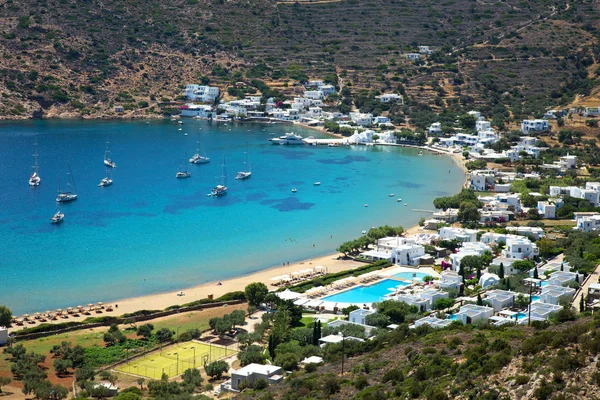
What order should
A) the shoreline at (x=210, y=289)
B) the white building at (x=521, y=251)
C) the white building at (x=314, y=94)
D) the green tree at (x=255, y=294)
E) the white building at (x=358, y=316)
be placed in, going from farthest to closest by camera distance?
the white building at (x=314, y=94)
the white building at (x=521, y=251)
the shoreline at (x=210, y=289)
the green tree at (x=255, y=294)
the white building at (x=358, y=316)

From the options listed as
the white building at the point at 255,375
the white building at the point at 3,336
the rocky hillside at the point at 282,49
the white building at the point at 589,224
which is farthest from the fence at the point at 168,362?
the rocky hillside at the point at 282,49

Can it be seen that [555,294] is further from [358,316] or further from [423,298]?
[358,316]

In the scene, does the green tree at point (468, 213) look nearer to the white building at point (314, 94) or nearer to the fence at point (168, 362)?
the fence at point (168, 362)

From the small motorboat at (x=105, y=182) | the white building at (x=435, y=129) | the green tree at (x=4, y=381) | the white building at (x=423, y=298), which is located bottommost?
the green tree at (x=4, y=381)

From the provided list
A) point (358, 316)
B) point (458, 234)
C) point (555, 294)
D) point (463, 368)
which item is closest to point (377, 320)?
point (358, 316)

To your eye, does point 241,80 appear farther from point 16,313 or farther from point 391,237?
point 16,313

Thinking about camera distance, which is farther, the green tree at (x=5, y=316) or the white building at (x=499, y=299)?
the white building at (x=499, y=299)
